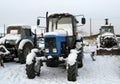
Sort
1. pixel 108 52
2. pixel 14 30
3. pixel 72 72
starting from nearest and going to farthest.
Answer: pixel 72 72
pixel 14 30
pixel 108 52

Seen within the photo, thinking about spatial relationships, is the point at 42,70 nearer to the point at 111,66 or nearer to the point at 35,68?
the point at 35,68

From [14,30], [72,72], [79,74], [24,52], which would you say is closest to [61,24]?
[79,74]

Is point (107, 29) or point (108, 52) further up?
point (107, 29)

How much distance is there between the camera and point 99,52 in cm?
1941

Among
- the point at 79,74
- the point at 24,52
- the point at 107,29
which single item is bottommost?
the point at 79,74

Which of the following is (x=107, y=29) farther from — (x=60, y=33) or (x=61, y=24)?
(x=60, y=33)

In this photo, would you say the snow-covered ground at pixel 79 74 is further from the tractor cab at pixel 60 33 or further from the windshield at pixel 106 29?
the windshield at pixel 106 29

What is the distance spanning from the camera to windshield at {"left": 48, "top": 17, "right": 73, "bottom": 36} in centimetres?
1286

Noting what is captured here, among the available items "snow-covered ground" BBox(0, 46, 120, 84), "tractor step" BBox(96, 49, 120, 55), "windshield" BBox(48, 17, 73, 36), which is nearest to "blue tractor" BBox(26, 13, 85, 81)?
"windshield" BBox(48, 17, 73, 36)

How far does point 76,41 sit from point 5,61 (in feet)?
18.8

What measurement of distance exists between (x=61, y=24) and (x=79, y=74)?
8.42ft

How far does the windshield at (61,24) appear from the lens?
12859mm

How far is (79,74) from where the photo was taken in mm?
12430

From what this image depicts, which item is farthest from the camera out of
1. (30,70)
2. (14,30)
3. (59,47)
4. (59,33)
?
(14,30)
